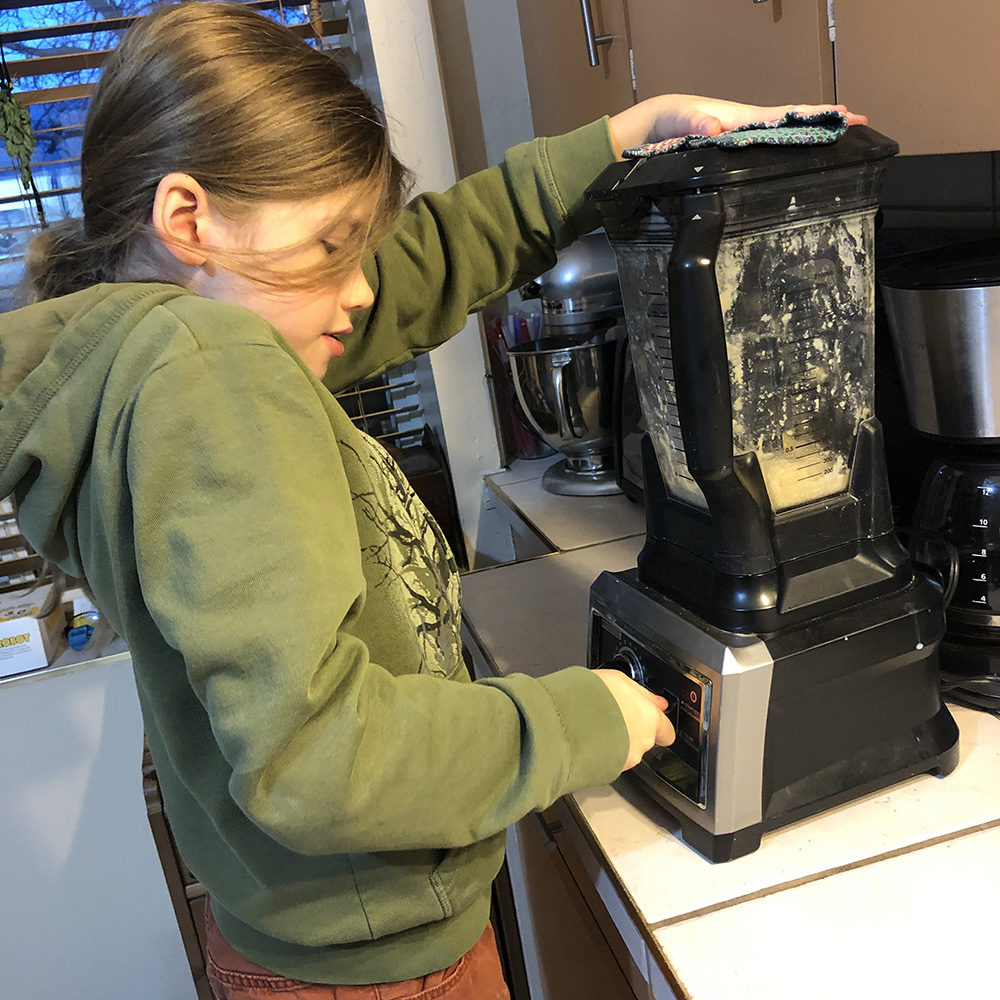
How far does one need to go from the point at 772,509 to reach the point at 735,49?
58 cm

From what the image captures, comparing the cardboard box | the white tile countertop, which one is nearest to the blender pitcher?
the white tile countertop

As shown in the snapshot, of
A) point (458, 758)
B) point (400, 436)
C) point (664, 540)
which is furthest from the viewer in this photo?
point (400, 436)

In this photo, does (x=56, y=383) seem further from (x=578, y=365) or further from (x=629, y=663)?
(x=578, y=365)

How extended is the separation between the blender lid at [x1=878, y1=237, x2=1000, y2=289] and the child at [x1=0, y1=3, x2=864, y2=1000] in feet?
0.63

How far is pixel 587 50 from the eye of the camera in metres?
1.44

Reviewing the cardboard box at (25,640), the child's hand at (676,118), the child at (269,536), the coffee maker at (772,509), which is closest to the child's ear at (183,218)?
the child at (269,536)

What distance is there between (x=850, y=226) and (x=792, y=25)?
13.7 inches

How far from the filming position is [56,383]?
0.55 metres

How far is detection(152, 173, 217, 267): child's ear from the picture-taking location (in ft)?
2.08

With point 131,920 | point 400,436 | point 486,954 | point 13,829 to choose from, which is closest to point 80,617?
point 13,829

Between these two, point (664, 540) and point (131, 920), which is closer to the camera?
point (664, 540)

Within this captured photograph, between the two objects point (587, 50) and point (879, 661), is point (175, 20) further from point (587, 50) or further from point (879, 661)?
point (587, 50)

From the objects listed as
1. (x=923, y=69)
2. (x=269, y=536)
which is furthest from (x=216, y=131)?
(x=923, y=69)

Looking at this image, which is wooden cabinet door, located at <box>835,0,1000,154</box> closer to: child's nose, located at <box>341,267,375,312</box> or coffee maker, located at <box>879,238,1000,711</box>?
coffee maker, located at <box>879,238,1000,711</box>
